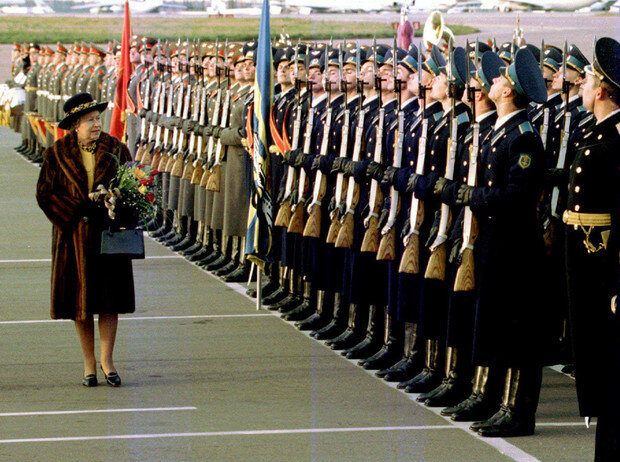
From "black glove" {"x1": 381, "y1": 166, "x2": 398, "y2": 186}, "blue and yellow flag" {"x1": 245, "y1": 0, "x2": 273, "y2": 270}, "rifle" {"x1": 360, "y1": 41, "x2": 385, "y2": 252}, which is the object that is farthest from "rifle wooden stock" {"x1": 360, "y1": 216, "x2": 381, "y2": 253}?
"blue and yellow flag" {"x1": 245, "y1": 0, "x2": 273, "y2": 270}

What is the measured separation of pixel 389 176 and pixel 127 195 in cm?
147

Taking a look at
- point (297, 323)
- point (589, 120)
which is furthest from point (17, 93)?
point (589, 120)

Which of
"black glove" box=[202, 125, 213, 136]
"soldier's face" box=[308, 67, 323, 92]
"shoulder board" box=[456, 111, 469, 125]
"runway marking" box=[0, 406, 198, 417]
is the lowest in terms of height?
"runway marking" box=[0, 406, 198, 417]

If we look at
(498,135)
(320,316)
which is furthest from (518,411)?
(320,316)

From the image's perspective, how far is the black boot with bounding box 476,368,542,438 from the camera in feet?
25.3

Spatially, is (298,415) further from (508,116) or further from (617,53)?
(617,53)

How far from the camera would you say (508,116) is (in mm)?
7789

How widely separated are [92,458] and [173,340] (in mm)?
3491

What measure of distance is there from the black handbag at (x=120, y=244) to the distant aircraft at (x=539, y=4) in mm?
36570

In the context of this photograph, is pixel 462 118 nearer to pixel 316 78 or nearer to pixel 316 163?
pixel 316 163

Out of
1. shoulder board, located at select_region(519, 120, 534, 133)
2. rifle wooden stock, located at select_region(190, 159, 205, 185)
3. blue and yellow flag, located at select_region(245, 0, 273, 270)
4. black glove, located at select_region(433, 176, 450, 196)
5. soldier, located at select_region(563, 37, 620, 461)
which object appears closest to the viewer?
soldier, located at select_region(563, 37, 620, 461)

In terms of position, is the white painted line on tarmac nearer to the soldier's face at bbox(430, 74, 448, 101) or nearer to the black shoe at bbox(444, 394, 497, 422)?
the black shoe at bbox(444, 394, 497, 422)

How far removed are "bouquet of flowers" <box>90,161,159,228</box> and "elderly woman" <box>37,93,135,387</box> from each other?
8 cm

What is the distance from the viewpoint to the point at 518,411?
25.4 ft
